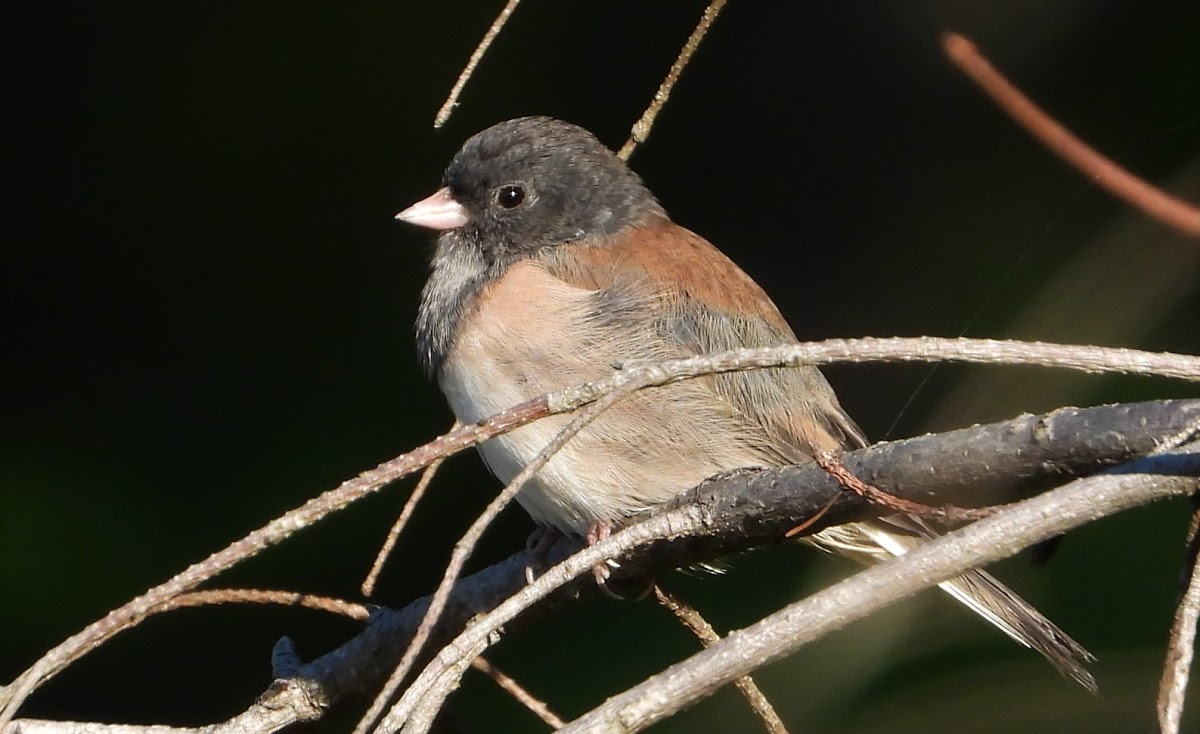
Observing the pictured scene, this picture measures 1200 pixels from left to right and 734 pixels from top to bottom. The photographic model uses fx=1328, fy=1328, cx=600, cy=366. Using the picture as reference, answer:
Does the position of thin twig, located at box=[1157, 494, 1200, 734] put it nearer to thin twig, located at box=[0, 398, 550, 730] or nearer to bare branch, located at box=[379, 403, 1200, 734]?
bare branch, located at box=[379, 403, 1200, 734]

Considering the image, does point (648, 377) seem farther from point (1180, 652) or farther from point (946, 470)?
point (1180, 652)

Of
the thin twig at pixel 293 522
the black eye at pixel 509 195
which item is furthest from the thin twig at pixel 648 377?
the black eye at pixel 509 195

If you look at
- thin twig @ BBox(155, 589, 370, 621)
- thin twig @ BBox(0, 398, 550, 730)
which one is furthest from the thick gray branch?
thin twig @ BBox(155, 589, 370, 621)

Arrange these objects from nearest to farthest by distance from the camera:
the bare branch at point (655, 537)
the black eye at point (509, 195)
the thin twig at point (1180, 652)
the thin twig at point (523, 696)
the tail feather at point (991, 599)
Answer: the thin twig at point (1180, 652) < the bare branch at point (655, 537) < the thin twig at point (523, 696) < the tail feather at point (991, 599) < the black eye at point (509, 195)

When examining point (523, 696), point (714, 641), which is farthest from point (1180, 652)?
point (523, 696)

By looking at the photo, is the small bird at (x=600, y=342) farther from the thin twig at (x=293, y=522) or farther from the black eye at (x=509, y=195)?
the thin twig at (x=293, y=522)

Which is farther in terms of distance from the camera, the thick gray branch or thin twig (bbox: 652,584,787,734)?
thin twig (bbox: 652,584,787,734)

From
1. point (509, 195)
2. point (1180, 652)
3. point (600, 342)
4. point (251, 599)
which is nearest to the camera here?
point (1180, 652)

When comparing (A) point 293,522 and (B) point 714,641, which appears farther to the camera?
(B) point 714,641
